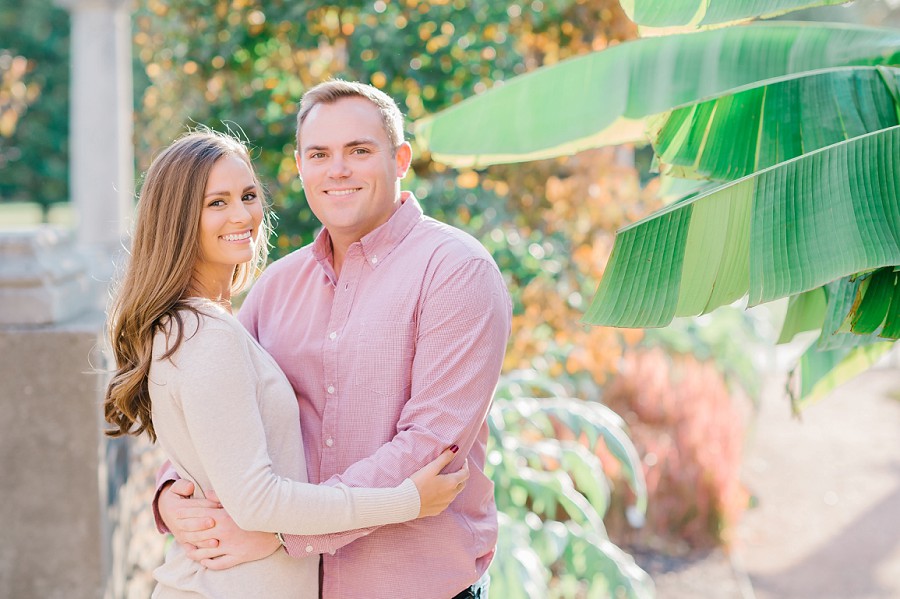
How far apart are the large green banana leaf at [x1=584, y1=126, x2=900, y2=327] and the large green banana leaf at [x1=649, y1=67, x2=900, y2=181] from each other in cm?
32

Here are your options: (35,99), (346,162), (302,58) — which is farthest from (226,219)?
(35,99)

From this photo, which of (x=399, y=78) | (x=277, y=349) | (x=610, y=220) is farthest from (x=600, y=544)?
(x=610, y=220)

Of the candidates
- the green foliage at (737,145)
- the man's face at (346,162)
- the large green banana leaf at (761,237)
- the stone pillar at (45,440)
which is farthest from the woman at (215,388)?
the stone pillar at (45,440)

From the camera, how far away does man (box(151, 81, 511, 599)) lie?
2236mm

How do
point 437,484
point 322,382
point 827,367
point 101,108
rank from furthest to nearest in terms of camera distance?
point 101,108
point 827,367
point 322,382
point 437,484

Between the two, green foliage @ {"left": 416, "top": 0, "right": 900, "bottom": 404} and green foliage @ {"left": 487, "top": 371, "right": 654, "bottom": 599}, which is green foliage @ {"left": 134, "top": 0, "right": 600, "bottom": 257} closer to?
green foliage @ {"left": 487, "top": 371, "right": 654, "bottom": 599}

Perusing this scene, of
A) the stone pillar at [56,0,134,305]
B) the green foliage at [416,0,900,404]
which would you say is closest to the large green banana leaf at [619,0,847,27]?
the green foliage at [416,0,900,404]

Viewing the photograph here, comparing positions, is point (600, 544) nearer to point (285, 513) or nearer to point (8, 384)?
point (285, 513)

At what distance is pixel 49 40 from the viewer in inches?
1021

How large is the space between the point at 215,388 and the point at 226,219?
441mm

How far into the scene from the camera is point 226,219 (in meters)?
2.29

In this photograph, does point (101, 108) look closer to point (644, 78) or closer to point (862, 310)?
point (644, 78)

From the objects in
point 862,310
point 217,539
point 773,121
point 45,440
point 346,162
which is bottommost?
point 45,440

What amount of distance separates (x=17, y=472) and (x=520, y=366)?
319cm
